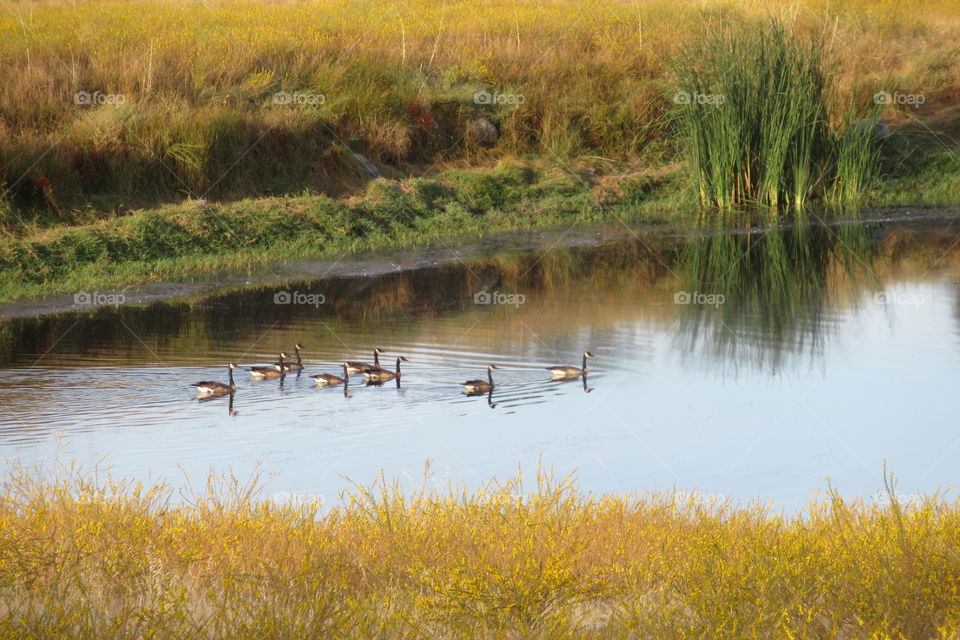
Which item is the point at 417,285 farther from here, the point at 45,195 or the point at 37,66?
the point at 37,66

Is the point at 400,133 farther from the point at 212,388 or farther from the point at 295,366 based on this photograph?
the point at 212,388

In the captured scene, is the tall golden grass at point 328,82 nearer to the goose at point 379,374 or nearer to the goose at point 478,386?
the goose at point 379,374

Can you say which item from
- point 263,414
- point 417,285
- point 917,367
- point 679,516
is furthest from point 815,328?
point 679,516

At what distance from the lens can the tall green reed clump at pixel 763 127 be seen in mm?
18844

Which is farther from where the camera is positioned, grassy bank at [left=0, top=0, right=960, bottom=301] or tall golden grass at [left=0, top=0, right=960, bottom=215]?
tall golden grass at [left=0, top=0, right=960, bottom=215]

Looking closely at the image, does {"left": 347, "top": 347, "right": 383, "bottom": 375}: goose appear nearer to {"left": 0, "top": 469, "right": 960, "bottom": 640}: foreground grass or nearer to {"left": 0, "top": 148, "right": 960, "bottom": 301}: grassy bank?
{"left": 0, "top": 469, "right": 960, "bottom": 640}: foreground grass

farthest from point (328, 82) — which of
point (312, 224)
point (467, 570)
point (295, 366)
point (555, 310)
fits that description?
point (467, 570)

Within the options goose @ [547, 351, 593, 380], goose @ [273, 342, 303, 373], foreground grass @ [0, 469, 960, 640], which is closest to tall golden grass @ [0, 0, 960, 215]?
goose @ [273, 342, 303, 373]

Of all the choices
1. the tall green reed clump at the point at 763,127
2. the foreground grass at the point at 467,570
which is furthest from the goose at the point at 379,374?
the tall green reed clump at the point at 763,127

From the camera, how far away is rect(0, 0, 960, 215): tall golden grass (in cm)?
1695

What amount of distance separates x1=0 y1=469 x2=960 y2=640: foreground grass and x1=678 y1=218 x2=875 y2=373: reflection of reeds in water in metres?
5.35

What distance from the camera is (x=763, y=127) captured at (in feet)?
62.0

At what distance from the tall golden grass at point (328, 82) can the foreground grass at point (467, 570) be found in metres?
11.0

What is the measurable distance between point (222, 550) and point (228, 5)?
25.7 meters
